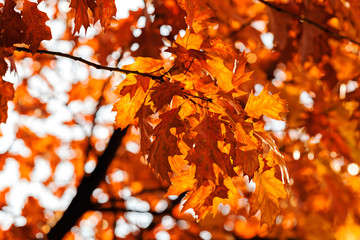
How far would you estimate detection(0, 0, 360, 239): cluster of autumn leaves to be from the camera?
1323 mm

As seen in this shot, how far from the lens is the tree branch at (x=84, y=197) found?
242 centimetres

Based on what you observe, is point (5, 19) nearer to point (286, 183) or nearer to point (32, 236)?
point (286, 183)

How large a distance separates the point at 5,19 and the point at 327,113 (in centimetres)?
242

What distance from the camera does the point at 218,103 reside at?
1.36 metres

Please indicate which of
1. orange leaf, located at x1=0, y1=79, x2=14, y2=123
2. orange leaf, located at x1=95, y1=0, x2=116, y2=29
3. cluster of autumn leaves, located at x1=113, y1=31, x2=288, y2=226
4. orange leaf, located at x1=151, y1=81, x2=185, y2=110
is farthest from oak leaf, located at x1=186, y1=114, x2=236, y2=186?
orange leaf, located at x1=0, y1=79, x2=14, y2=123

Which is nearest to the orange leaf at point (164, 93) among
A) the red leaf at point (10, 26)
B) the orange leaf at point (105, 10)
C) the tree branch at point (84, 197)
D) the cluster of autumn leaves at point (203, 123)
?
the cluster of autumn leaves at point (203, 123)

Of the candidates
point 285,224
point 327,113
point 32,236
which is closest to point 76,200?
point 32,236

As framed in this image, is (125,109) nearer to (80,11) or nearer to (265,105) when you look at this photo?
(80,11)

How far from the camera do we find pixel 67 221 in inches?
95.7

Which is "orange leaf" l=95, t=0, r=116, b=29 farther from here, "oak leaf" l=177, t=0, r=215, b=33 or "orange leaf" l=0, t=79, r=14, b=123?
"orange leaf" l=0, t=79, r=14, b=123

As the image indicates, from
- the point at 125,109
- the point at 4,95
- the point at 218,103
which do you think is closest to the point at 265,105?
A: the point at 218,103

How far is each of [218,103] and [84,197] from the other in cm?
143

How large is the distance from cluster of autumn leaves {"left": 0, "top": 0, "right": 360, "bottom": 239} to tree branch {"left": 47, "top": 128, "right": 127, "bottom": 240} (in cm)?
11

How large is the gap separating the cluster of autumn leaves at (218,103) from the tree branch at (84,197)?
11cm
